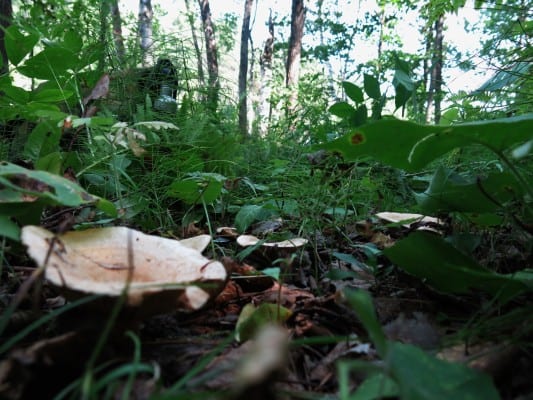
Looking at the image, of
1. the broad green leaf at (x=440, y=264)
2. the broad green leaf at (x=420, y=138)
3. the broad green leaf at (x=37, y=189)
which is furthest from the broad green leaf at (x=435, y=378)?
the broad green leaf at (x=37, y=189)

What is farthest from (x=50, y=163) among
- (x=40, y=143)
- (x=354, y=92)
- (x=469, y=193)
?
(x=354, y=92)

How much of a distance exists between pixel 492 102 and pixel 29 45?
6.88 feet

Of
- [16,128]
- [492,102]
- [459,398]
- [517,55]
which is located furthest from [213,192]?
[517,55]

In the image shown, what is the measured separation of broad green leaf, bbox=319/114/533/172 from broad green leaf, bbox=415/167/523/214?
8 centimetres

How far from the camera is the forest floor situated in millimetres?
513

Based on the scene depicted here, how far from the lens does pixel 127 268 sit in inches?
28.3

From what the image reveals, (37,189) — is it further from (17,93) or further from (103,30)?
(103,30)

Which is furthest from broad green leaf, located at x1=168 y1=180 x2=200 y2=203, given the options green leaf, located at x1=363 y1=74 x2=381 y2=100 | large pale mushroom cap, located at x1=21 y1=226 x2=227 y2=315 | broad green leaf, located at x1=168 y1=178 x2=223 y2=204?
green leaf, located at x1=363 y1=74 x2=381 y2=100

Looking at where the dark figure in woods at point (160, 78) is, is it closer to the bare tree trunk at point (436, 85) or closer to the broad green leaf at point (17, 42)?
the broad green leaf at point (17, 42)

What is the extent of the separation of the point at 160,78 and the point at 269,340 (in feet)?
9.15

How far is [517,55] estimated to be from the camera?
1.86 m

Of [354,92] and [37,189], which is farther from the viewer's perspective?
[354,92]

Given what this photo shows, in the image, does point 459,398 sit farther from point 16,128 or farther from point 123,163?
point 16,128

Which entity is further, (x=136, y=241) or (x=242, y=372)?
(x=136, y=241)
